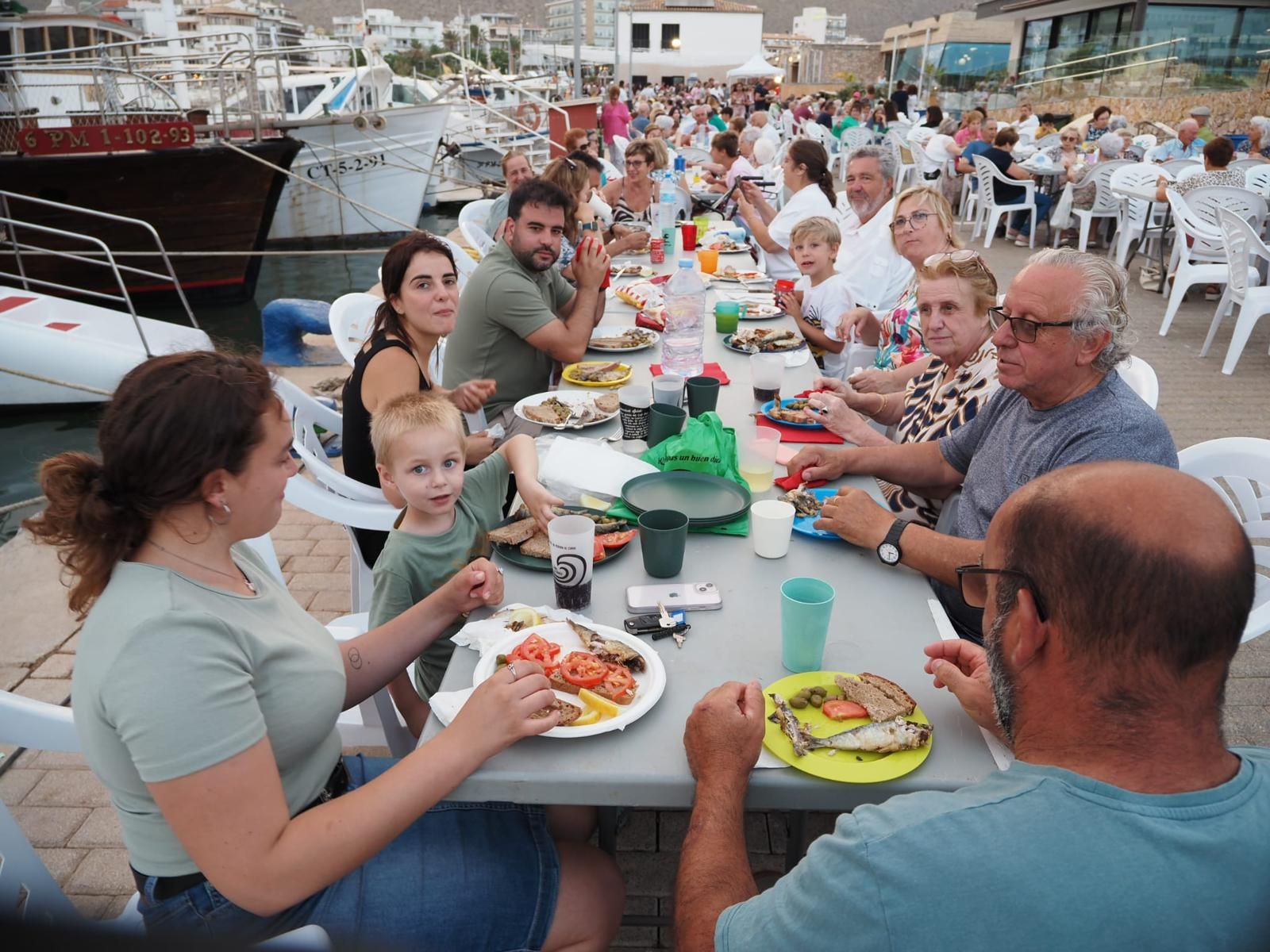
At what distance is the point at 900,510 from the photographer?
2.96 m

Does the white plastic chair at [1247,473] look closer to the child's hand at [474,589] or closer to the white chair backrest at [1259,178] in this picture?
the child's hand at [474,589]

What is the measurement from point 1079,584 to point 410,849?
1275 mm

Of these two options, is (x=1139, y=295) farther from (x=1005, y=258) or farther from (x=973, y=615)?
(x=973, y=615)

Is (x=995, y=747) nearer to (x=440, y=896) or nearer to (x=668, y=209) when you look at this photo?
(x=440, y=896)

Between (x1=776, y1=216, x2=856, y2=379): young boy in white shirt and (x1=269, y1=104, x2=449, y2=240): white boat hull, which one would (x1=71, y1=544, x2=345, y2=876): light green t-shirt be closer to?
(x1=776, y1=216, x2=856, y2=379): young boy in white shirt

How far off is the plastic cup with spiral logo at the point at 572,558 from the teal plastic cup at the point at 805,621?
44cm

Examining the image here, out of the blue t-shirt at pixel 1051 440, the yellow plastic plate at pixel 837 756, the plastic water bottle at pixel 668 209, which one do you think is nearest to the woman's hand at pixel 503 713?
the yellow plastic plate at pixel 837 756

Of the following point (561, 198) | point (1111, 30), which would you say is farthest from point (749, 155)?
point (1111, 30)

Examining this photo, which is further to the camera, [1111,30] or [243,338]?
[1111,30]

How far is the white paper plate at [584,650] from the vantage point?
1.50m

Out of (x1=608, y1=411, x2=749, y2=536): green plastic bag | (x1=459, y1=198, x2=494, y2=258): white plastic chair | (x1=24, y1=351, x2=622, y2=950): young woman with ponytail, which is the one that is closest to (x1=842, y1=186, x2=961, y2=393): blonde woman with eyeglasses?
(x1=608, y1=411, x2=749, y2=536): green plastic bag

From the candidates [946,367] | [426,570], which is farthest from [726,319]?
[426,570]

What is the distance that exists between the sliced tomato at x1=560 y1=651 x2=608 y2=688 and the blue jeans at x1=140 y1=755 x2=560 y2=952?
34cm

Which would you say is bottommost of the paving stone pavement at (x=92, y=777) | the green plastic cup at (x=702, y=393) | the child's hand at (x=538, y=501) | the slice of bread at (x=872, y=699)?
the paving stone pavement at (x=92, y=777)
